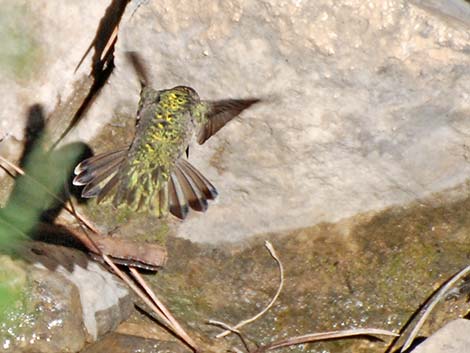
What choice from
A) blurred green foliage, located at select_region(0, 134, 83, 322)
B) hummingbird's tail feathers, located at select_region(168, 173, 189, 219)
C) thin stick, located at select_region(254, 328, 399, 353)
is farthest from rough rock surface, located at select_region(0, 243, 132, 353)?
thin stick, located at select_region(254, 328, 399, 353)

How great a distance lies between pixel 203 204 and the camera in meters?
4.65

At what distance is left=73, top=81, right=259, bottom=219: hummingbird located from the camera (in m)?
4.71

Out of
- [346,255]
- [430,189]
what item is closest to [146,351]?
[346,255]

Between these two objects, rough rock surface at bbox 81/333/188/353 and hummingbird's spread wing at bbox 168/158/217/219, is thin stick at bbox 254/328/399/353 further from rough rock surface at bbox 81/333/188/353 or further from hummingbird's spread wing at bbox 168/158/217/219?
hummingbird's spread wing at bbox 168/158/217/219

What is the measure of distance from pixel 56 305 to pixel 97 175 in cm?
58

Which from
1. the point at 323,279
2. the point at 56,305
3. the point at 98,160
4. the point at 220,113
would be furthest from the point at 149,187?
the point at 323,279

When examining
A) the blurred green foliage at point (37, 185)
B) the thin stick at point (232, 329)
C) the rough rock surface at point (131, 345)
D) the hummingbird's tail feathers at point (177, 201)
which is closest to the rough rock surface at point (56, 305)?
the rough rock surface at point (131, 345)

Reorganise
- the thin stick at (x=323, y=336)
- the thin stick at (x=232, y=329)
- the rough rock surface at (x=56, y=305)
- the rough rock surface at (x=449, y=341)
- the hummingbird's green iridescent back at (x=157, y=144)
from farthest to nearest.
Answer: the thin stick at (x=232, y=329) → the thin stick at (x=323, y=336) → the rough rock surface at (x=449, y=341) → the hummingbird's green iridescent back at (x=157, y=144) → the rough rock surface at (x=56, y=305)

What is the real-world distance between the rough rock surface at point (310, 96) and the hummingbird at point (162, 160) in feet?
0.57

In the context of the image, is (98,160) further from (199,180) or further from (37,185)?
(37,185)

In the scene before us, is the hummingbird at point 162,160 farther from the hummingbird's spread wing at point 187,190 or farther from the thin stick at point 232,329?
the thin stick at point 232,329

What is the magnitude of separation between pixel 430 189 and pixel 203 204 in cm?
112

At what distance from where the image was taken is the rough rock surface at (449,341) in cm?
487

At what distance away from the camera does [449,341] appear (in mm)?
4891
